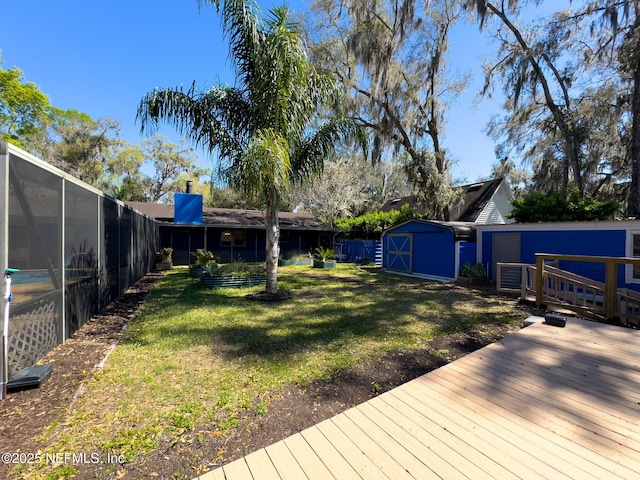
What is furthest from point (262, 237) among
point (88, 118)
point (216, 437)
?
point (88, 118)

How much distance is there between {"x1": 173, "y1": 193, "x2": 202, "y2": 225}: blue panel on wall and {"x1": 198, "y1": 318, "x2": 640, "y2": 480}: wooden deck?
46.3ft

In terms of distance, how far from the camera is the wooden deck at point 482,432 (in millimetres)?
1883

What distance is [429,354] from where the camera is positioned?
13.1 ft

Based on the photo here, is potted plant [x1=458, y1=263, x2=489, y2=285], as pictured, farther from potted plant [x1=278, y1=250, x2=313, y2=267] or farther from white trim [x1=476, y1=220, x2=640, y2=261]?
potted plant [x1=278, y1=250, x2=313, y2=267]

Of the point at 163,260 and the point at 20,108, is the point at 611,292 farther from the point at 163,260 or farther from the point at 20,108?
the point at 20,108

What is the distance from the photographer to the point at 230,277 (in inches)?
A: 343

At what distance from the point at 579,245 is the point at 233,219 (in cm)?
1492

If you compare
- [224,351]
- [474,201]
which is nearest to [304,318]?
[224,351]

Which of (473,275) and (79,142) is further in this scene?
(79,142)

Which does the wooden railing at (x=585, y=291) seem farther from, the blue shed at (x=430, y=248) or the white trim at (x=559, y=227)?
the blue shed at (x=430, y=248)

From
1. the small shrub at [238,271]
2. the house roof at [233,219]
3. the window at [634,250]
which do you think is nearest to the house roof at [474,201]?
the house roof at [233,219]

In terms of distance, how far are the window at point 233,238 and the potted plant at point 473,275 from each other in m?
11.3

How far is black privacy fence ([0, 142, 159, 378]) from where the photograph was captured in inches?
110

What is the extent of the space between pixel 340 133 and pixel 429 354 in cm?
574
